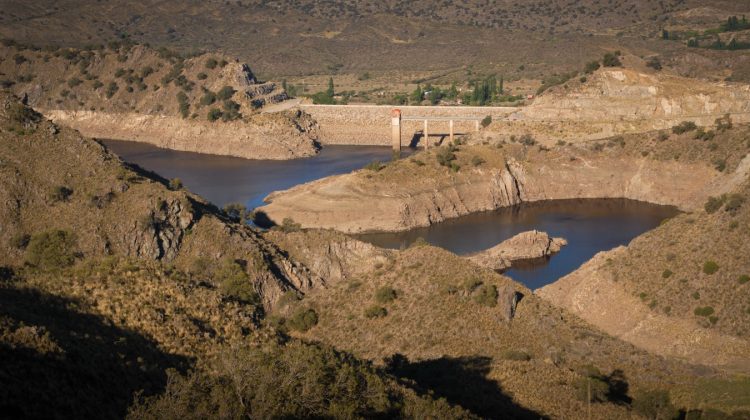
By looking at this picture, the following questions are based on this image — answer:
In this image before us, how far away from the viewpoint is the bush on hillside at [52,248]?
152 feet

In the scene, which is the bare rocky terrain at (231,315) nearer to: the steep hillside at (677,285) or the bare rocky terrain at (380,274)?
the bare rocky terrain at (380,274)

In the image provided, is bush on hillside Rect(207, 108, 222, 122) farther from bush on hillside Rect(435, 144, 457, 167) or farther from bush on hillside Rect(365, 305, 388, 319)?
bush on hillside Rect(365, 305, 388, 319)

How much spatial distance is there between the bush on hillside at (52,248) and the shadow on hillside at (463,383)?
2025 cm

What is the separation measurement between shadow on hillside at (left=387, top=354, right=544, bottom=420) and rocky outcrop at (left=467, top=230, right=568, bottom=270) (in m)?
30.6

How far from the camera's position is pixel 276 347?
2741 cm

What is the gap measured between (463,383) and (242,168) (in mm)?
79134

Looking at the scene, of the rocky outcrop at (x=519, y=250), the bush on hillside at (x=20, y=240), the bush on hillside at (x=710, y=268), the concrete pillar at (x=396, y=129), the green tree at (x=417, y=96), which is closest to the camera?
the bush on hillside at (x=710, y=268)

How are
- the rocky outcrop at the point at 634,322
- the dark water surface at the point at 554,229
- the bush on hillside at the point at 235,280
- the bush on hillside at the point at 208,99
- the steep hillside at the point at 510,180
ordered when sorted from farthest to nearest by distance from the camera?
the bush on hillside at the point at 208,99 → the steep hillside at the point at 510,180 → the dark water surface at the point at 554,229 → the bush on hillside at the point at 235,280 → the rocky outcrop at the point at 634,322

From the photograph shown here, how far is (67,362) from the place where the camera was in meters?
22.2

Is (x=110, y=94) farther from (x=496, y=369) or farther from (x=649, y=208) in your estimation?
(x=496, y=369)

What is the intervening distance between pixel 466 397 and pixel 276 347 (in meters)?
7.63

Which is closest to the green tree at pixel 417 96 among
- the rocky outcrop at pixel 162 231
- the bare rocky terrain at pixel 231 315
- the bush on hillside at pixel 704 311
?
the bare rocky terrain at pixel 231 315

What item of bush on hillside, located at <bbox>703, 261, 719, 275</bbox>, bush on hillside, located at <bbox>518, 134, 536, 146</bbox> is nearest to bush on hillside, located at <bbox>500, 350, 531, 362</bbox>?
bush on hillside, located at <bbox>703, 261, 719, 275</bbox>

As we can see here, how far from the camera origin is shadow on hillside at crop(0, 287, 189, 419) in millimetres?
20203
